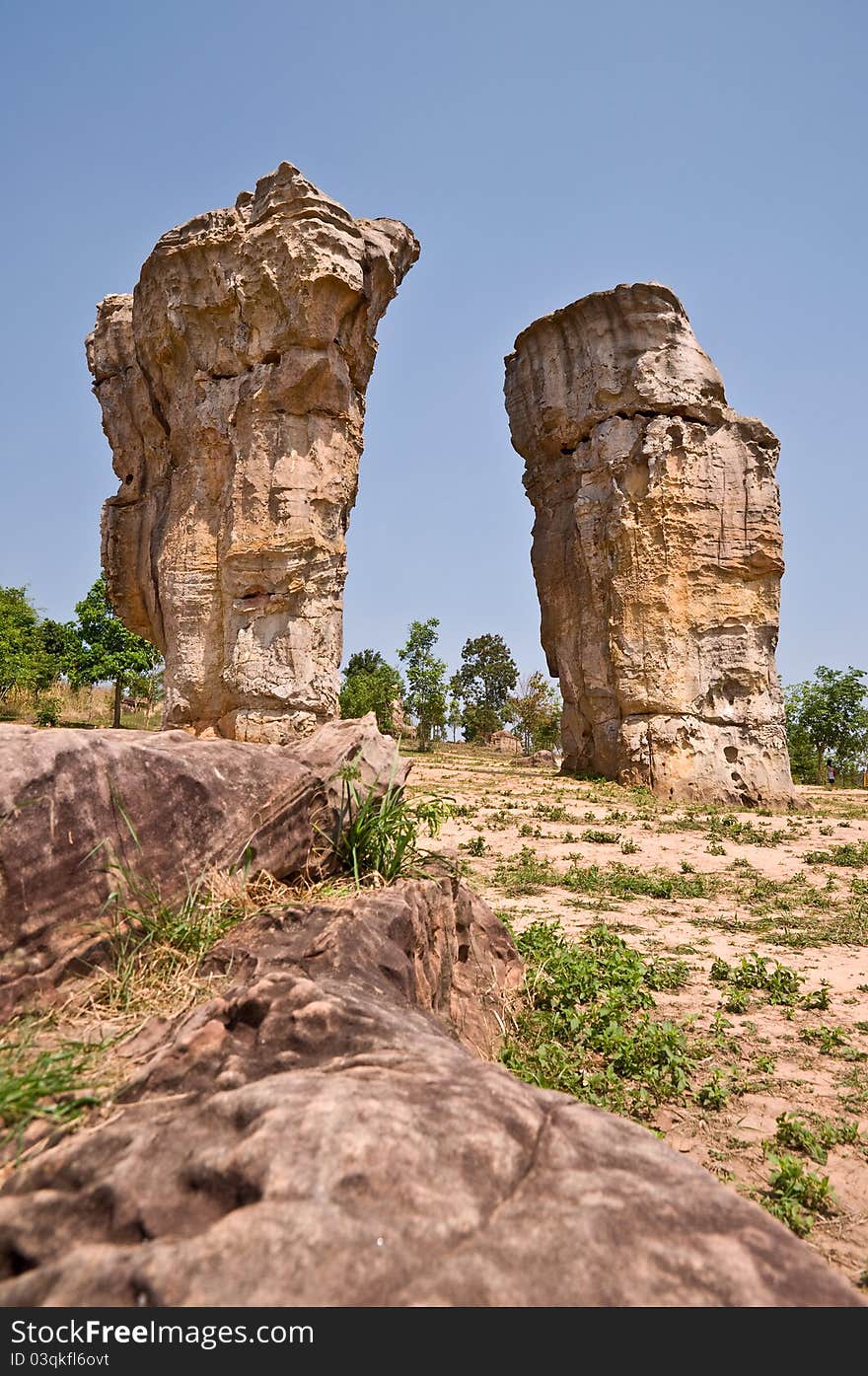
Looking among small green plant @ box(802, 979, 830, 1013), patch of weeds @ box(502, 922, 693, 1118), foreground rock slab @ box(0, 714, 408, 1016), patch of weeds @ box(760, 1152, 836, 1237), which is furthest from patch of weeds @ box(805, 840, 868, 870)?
foreground rock slab @ box(0, 714, 408, 1016)

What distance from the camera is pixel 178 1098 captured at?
1919 millimetres

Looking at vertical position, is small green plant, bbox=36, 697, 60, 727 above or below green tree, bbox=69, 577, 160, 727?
below

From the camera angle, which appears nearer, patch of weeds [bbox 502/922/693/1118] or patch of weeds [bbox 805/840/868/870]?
patch of weeds [bbox 502/922/693/1118]

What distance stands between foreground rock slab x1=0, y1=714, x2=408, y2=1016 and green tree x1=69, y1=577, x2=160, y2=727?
26.2 meters

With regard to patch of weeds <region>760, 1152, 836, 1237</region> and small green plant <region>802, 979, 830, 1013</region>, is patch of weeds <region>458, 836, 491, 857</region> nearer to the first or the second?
small green plant <region>802, 979, 830, 1013</region>

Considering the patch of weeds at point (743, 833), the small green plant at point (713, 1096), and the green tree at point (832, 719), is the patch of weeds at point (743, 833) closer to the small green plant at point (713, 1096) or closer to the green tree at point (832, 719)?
the small green plant at point (713, 1096)

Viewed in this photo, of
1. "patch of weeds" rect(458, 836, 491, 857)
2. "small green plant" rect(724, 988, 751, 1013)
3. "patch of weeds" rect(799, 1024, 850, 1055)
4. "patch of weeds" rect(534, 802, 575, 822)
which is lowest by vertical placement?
"patch of weeds" rect(799, 1024, 850, 1055)

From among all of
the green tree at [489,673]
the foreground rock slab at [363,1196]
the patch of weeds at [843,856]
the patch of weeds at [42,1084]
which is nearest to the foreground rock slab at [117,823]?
the patch of weeds at [42,1084]

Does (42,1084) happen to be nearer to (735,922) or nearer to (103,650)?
(735,922)

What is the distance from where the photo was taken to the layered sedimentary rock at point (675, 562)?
1577 centimetres

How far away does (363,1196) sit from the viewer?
1472 millimetres

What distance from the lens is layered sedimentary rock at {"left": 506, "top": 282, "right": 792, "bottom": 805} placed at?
15766 mm

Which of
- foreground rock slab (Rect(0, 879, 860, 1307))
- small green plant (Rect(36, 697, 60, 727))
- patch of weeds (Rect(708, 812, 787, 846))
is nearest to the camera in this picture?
foreground rock slab (Rect(0, 879, 860, 1307))
